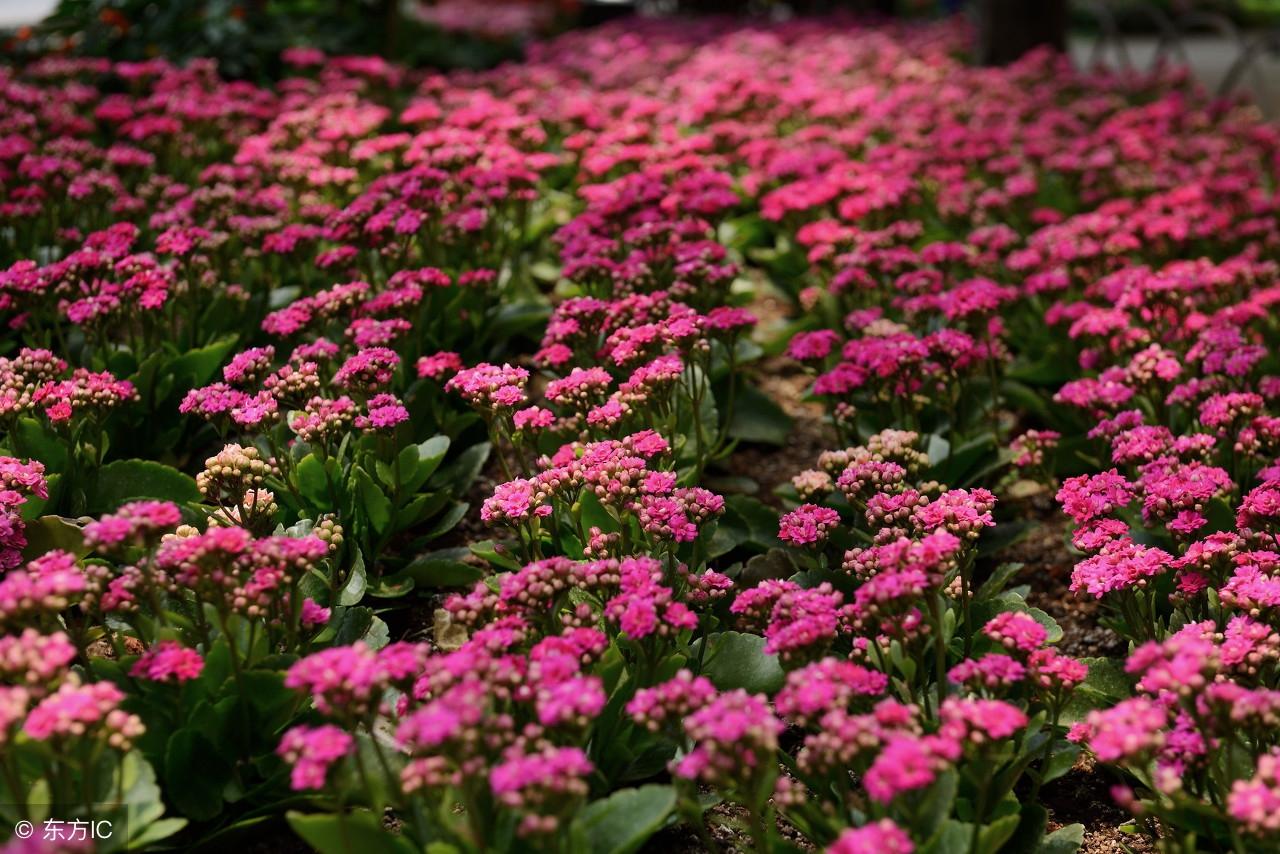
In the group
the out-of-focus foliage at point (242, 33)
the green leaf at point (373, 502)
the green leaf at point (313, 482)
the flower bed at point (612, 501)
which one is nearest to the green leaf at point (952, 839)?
the flower bed at point (612, 501)

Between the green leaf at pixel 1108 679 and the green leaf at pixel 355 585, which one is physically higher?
the green leaf at pixel 355 585

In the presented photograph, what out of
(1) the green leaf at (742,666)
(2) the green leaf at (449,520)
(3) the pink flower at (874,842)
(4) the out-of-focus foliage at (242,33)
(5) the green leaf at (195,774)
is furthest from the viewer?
(4) the out-of-focus foliage at (242,33)

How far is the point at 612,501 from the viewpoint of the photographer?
3.12 m

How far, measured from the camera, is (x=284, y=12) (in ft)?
34.7

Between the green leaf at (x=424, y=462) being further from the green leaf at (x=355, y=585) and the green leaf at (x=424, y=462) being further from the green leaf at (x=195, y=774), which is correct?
the green leaf at (x=195, y=774)

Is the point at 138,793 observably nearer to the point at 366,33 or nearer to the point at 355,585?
the point at 355,585

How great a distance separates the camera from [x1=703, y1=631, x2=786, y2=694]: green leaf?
2.99 metres

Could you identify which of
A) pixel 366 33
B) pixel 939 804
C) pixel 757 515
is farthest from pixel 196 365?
pixel 366 33

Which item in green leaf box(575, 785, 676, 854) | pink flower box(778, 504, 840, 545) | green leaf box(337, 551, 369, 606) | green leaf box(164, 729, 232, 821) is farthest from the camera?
green leaf box(337, 551, 369, 606)

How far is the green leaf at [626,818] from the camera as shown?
7.70 ft

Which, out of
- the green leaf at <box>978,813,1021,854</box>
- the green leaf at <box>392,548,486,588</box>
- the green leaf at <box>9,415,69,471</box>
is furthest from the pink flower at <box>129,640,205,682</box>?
the green leaf at <box>978,813,1021,854</box>

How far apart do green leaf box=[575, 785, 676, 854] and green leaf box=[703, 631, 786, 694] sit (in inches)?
23.4

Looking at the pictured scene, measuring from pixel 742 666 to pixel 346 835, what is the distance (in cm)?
112

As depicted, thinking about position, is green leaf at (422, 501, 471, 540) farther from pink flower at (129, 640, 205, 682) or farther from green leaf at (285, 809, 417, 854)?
green leaf at (285, 809, 417, 854)
